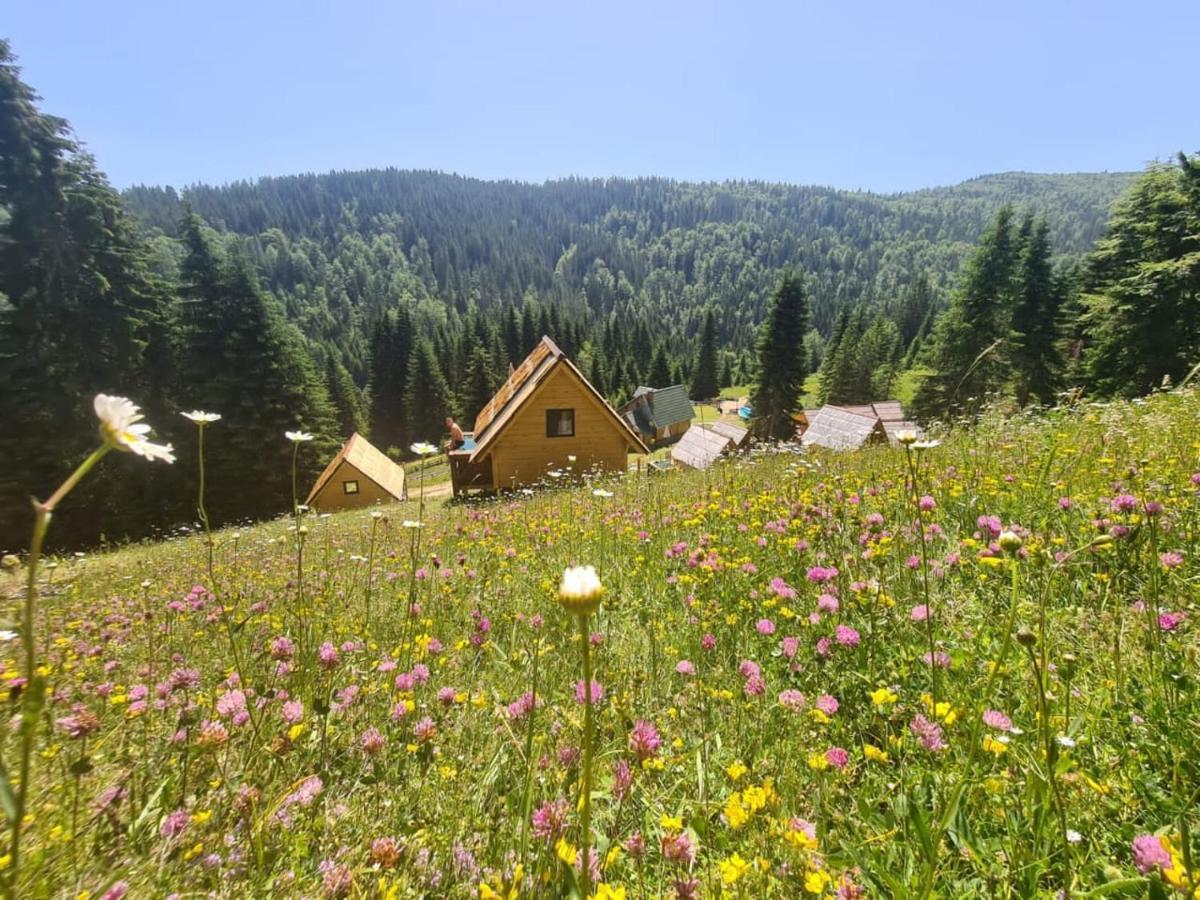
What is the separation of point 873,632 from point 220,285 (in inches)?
1392

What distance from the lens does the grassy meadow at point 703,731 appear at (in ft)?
5.13

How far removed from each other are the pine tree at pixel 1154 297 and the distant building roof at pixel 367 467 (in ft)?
104

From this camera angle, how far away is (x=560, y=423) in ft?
67.8

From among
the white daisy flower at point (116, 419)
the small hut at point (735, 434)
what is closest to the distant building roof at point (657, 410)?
the small hut at point (735, 434)

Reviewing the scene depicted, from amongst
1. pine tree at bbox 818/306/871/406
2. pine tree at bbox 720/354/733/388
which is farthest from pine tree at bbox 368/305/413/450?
pine tree at bbox 720/354/733/388

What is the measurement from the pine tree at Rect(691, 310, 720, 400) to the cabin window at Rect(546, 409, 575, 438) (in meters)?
62.3

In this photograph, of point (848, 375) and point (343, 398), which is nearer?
point (343, 398)

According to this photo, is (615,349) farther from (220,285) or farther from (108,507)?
(108,507)

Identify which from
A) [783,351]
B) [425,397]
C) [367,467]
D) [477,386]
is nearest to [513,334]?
[477,386]

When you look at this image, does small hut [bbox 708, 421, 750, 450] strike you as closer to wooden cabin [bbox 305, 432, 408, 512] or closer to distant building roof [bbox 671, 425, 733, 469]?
distant building roof [bbox 671, 425, 733, 469]

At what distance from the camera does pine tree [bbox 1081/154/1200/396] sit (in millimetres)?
19906

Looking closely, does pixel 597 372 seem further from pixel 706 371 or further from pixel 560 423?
pixel 560 423

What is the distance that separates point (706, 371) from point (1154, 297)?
61125 mm

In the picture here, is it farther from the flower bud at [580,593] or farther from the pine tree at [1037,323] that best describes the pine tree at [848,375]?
the flower bud at [580,593]
